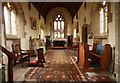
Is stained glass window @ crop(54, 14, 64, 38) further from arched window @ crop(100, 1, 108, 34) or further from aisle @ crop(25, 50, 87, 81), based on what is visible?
aisle @ crop(25, 50, 87, 81)

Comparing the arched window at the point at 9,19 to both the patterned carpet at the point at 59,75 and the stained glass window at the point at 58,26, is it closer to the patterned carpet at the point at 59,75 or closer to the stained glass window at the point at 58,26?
the patterned carpet at the point at 59,75

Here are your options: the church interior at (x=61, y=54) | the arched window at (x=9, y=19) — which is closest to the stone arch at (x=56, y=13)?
the church interior at (x=61, y=54)

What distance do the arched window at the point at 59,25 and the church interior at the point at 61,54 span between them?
1.81 m

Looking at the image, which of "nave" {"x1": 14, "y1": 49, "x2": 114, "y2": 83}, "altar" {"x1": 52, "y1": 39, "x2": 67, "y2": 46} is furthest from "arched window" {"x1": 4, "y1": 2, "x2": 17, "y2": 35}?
"altar" {"x1": 52, "y1": 39, "x2": 67, "y2": 46}

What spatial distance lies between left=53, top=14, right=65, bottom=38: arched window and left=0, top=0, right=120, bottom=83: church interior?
1813 millimetres

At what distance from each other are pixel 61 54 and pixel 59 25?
861cm

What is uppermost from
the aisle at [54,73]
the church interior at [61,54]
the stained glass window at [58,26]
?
the stained glass window at [58,26]

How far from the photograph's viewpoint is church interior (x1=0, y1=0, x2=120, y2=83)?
13.7ft

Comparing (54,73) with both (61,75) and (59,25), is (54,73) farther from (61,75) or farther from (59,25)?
(59,25)

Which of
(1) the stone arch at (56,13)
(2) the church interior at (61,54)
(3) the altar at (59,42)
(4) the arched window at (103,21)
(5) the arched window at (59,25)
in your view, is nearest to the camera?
(2) the church interior at (61,54)

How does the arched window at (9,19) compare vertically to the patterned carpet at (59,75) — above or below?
above

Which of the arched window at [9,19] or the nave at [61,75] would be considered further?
the arched window at [9,19]

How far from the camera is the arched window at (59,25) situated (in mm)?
18234

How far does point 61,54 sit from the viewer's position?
1016cm
